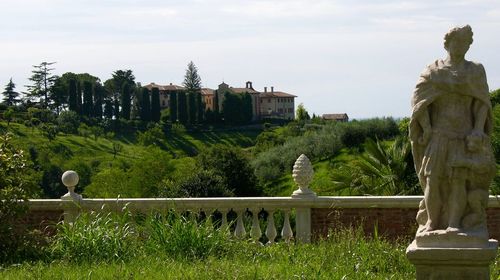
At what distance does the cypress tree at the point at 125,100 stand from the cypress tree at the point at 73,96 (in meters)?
6.24

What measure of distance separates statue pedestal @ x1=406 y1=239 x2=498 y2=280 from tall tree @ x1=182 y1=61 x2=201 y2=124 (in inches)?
4316

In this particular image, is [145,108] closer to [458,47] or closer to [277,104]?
[277,104]

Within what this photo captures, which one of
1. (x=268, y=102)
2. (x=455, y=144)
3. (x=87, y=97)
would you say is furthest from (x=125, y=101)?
(x=455, y=144)

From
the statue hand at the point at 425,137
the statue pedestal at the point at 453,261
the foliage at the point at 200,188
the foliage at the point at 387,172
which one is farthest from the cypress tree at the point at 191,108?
the statue pedestal at the point at 453,261

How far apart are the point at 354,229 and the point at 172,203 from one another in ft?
8.84

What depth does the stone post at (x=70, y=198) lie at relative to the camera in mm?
13508

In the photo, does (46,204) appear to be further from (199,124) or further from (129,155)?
(199,124)

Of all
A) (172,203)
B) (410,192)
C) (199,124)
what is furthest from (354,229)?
(199,124)

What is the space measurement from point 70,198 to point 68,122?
9087 centimetres

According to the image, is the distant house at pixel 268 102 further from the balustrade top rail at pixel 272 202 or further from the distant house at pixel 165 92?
the balustrade top rail at pixel 272 202

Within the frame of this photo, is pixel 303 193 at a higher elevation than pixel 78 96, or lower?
lower

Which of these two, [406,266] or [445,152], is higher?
[445,152]

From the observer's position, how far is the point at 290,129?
262 feet

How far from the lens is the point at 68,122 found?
4040 inches
